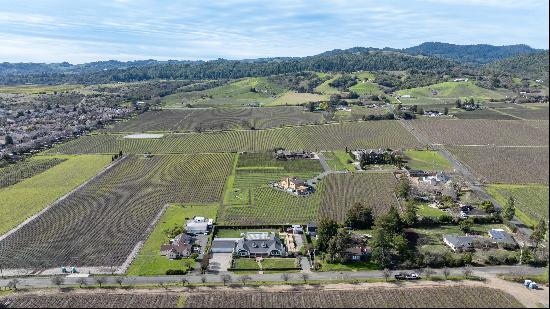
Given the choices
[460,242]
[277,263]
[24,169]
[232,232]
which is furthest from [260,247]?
[24,169]

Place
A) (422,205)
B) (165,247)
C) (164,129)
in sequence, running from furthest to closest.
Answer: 1. (164,129)
2. (422,205)
3. (165,247)

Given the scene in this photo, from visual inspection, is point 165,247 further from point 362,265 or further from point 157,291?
point 362,265

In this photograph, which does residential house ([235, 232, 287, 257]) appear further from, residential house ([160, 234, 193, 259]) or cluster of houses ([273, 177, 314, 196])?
cluster of houses ([273, 177, 314, 196])

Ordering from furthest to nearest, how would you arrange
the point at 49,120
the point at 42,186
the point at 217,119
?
the point at 49,120
the point at 217,119
the point at 42,186

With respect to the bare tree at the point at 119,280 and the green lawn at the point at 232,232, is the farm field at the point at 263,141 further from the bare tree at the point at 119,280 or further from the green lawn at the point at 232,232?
the bare tree at the point at 119,280

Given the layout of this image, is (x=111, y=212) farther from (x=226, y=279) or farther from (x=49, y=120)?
(x=49, y=120)

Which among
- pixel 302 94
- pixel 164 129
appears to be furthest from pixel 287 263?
pixel 302 94

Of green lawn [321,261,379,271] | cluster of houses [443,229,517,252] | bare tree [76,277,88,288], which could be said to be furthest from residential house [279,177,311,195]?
bare tree [76,277,88,288]
